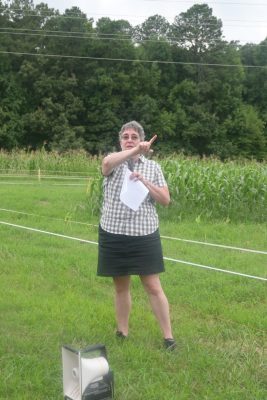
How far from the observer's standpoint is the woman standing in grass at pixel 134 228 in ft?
13.6

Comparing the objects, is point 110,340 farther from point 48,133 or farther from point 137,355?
point 48,133

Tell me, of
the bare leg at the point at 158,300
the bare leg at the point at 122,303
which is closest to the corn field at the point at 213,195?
the bare leg at the point at 122,303

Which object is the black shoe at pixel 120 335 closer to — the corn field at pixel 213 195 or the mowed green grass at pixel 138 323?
the mowed green grass at pixel 138 323

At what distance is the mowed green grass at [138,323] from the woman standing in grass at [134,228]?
1.34 ft

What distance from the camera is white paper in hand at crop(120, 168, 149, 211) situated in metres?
4.06

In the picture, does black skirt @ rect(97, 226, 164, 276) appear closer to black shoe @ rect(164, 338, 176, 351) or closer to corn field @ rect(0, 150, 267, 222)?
black shoe @ rect(164, 338, 176, 351)

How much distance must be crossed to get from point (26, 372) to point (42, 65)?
45.6 m

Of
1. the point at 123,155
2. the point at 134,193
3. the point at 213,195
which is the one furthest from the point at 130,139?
the point at 213,195

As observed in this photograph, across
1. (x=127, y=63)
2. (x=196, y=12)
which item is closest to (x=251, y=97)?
(x=196, y=12)

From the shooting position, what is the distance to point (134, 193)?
13.3 feet

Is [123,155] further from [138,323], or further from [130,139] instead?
→ [138,323]

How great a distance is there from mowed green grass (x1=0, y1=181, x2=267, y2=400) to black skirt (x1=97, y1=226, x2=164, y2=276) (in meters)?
0.61

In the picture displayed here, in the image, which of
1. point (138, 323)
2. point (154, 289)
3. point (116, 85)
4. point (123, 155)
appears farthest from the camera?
point (116, 85)

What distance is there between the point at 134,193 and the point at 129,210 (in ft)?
0.52
